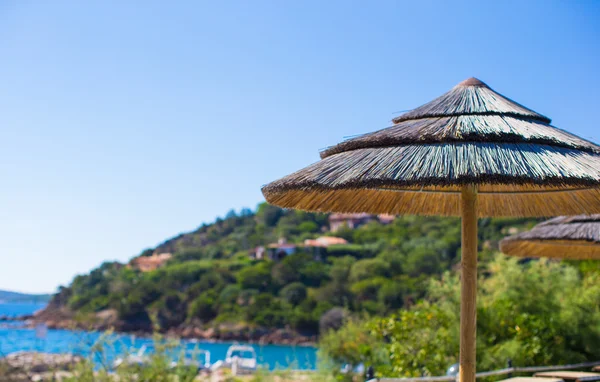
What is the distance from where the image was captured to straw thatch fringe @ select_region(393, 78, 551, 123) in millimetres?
3170

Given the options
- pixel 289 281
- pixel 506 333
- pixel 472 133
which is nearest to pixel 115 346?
pixel 506 333

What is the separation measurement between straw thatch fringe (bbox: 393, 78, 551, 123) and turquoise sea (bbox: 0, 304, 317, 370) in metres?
4.56

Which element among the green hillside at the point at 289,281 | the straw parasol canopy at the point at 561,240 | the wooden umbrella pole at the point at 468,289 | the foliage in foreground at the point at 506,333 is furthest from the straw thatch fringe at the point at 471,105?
the green hillside at the point at 289,281

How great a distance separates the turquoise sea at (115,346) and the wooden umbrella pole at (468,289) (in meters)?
4.30

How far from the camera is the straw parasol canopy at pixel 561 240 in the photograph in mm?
5168

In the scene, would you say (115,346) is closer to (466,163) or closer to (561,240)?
(561,240)

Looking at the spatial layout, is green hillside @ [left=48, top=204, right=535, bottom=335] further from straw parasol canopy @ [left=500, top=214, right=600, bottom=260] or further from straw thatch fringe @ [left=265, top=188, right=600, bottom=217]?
straw thatch fringe @ [left=265, top=188, right=600, bottom=217]

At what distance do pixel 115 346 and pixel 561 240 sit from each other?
21.2 metres

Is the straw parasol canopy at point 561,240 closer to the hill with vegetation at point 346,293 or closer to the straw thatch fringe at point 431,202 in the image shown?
the hill with vegetation at point 346,293

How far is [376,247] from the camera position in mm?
45562

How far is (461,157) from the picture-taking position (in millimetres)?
2719

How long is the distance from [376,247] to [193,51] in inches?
1301

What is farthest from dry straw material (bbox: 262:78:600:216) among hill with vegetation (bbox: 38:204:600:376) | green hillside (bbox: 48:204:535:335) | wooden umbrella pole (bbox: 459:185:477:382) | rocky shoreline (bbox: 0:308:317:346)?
rocky shoreline (bbox: 0:308:317:346)

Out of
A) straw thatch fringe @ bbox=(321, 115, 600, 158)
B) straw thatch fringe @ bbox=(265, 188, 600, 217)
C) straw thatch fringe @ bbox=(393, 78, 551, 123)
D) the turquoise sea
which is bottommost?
the turquoise sea
